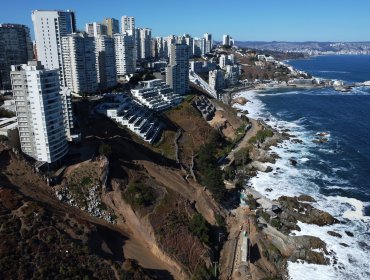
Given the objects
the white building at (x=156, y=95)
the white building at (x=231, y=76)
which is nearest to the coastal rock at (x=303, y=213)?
the white building at (x=156, y=95)

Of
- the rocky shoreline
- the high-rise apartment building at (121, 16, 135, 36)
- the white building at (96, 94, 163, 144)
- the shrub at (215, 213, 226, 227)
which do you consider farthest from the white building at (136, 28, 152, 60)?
the shrub at (215, 213, 226, 227)

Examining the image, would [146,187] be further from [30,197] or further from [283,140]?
[283,140]

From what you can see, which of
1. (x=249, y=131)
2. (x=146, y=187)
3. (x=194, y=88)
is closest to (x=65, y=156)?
(x=146, y=187)

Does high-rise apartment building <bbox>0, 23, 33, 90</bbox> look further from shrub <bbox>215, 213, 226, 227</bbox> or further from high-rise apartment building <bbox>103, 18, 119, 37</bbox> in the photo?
high-rise apartment building <bbox>103, 18, 119, 37</bbox>

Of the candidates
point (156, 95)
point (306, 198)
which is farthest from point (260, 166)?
point (156, 95)

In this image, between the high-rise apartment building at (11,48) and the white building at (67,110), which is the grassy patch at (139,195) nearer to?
the white building at (67,110)

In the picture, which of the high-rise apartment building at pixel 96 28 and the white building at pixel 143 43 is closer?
the high-rise apartment building at pixel 96 28
